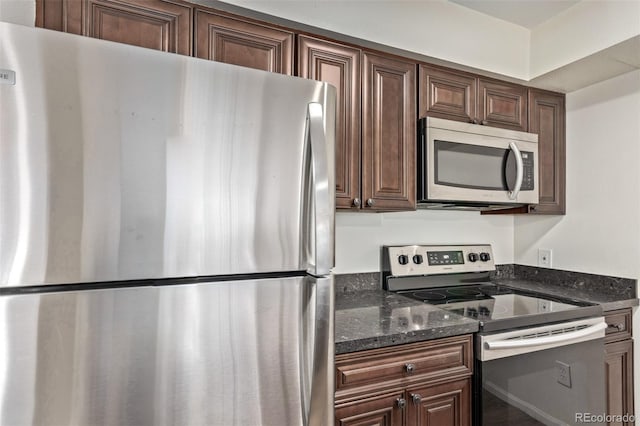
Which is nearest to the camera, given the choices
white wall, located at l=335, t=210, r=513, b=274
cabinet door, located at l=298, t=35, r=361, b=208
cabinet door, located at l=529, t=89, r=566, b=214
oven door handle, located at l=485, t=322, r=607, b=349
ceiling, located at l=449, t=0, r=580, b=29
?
oven door handle, located at l=485, t=322, r=607, b=349

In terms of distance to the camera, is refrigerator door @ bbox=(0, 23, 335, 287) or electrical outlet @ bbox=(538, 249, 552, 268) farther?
electrical outlet @ bbox=(538, 249, 552, 268)

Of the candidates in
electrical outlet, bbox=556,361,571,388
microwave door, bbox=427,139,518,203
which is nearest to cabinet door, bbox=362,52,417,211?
microwave door, bbox=427,139,518,203

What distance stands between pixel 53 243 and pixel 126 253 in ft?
0.42

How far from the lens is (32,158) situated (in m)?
Result: 0.69

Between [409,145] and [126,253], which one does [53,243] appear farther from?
[409,145]

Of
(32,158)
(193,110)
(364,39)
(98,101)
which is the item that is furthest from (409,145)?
(32,158)

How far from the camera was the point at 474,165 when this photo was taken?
1.90m

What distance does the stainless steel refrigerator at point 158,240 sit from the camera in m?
0.68

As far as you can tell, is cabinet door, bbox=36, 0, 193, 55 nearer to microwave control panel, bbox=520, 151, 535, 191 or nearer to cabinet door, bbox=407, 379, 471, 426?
cabinet door, bbox=407, 379, 471, 426

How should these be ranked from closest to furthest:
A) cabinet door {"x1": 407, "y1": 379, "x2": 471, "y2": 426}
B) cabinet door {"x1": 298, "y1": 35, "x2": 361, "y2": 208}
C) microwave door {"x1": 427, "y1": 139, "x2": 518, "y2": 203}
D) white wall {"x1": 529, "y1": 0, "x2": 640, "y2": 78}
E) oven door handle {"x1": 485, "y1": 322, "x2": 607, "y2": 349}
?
cabinet door {"x1": 407, "y1": 379, "x2": 471, "y2": 426}, oven door handle {"x1": 485, "y1": 322, "x2": 607, "y2": 349}, cabinet door {"x1": 298, "y1": 35, "x2": 361, "y2": 208}, white wall {"x1": 529, "y1": 0, "x2": 640, "y2": 78}, microwave door {"x1": 427, "y1": 139, "x2": 518, "y2": 203}

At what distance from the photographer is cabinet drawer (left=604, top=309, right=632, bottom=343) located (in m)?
1.80

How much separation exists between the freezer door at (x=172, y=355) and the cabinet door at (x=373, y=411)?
36 centimetres

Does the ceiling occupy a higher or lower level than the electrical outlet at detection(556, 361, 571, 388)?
higher

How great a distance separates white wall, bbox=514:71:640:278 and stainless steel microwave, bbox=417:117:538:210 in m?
0.34
